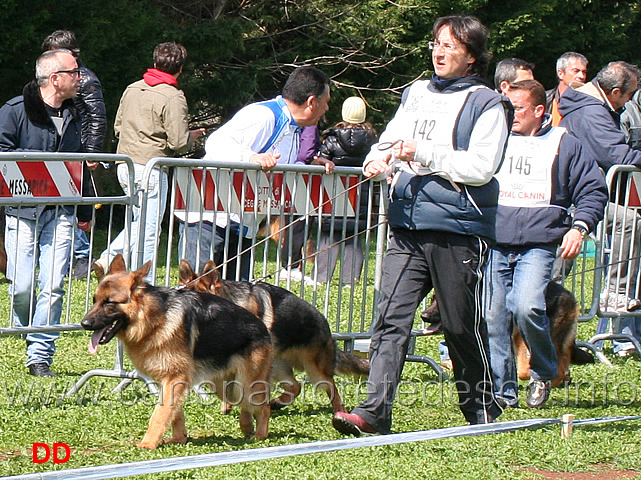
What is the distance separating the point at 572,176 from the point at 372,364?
6.50 feet

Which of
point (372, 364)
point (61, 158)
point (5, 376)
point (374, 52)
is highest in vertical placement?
point (374, 52)

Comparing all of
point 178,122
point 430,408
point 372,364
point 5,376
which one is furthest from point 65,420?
point 178,122

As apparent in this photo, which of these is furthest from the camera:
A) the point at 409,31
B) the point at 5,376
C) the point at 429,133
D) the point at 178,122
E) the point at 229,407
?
the point at 409,31

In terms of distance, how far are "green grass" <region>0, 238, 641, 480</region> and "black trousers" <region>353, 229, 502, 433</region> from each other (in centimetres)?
32

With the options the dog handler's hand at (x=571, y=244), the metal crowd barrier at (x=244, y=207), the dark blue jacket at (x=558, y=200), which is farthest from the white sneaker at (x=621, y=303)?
the dog handler's hand at (x=571, y=244)

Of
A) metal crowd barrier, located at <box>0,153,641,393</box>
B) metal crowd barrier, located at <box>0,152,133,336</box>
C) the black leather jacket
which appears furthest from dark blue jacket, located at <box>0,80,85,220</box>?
the black leather jacket

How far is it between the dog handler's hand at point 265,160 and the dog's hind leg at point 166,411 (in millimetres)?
1782

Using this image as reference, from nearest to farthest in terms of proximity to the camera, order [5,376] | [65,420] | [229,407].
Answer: [65,420], [229,407], [5,376]

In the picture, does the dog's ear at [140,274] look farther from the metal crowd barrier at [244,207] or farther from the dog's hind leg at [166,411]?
the metal crowd barrier at [244,207]

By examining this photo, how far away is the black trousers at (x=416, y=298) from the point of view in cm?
512

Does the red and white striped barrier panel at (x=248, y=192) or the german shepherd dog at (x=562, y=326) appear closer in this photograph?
the red and white striped barrier panel at (x=248, y=192)

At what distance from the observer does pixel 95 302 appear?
5133 millimetres

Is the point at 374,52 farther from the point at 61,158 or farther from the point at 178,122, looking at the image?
the point at 61,158

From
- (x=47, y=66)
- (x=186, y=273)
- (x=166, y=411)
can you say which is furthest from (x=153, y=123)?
(x=166, y=411)
